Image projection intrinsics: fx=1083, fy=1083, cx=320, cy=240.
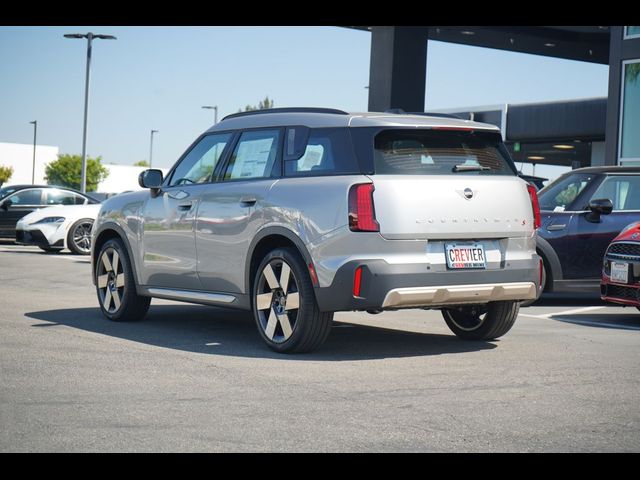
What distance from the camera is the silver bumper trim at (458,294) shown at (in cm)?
752

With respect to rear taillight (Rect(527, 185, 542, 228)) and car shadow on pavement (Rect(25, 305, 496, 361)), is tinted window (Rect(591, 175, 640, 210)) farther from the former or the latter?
rear taillight (Rect(527, 185, 542, 228))

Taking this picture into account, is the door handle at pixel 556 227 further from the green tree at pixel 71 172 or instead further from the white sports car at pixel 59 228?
the green tree at pixel 71 172

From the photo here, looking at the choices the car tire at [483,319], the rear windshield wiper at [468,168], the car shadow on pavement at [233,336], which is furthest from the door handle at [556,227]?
the rear windshield wiper at [468,168]

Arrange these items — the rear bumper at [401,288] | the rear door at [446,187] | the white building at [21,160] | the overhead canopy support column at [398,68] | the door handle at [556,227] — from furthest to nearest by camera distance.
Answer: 1. the white building at [21,160]
2. the overhead canopy support column at [398,68]
3. the door handle at [556,227]
4. the rear door at [446,187]
5. the rear bumper at [401,288]

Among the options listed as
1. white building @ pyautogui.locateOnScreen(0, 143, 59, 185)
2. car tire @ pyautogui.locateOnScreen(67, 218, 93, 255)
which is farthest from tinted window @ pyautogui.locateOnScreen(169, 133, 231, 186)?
white building @ pyautogui.locateOnScreen(0, 143, 59, 185)

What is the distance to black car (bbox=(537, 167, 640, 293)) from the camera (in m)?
12.1

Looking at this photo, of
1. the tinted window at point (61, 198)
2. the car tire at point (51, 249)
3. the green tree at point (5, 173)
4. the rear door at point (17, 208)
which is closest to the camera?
the car tire at point (51, 249)

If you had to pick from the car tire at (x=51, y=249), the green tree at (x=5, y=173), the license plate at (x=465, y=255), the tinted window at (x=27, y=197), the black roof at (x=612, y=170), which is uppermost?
the green tree at (x=5, y=173)

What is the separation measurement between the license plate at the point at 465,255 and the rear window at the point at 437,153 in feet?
1.82

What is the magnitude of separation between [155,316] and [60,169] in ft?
355

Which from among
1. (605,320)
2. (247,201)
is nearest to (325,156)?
(247,201)
